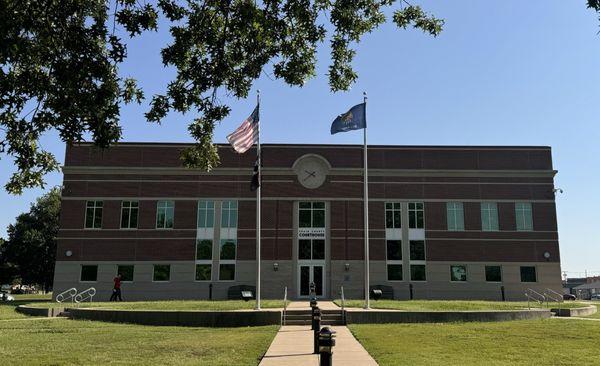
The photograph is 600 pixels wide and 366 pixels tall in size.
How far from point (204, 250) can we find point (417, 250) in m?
16.3

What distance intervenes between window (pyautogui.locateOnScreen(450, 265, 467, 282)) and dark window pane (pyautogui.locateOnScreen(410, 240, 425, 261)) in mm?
2450

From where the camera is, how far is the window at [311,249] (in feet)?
136

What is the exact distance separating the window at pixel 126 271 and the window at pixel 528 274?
29607 millimetres

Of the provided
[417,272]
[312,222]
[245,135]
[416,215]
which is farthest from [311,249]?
[245,135]

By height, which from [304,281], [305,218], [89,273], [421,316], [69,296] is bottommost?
[69,296]

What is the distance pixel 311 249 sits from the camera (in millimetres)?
41500

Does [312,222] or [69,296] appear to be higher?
[312,222]

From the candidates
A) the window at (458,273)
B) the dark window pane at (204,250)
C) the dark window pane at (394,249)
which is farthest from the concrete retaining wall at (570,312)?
the dark window pane at (204,250)

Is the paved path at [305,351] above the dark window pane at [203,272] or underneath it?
underneath

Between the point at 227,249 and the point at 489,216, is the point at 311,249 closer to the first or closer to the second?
the point at 227,249

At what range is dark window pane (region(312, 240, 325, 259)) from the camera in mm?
41531

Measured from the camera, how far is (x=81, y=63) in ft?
26.0

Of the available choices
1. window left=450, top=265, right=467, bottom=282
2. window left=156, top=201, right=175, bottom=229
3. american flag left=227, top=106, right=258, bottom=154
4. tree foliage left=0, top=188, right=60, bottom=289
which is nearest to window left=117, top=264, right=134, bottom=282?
window left=156, top=201, right=175, bottom=229

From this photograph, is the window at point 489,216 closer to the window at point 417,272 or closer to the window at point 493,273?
the window at point 493,273
